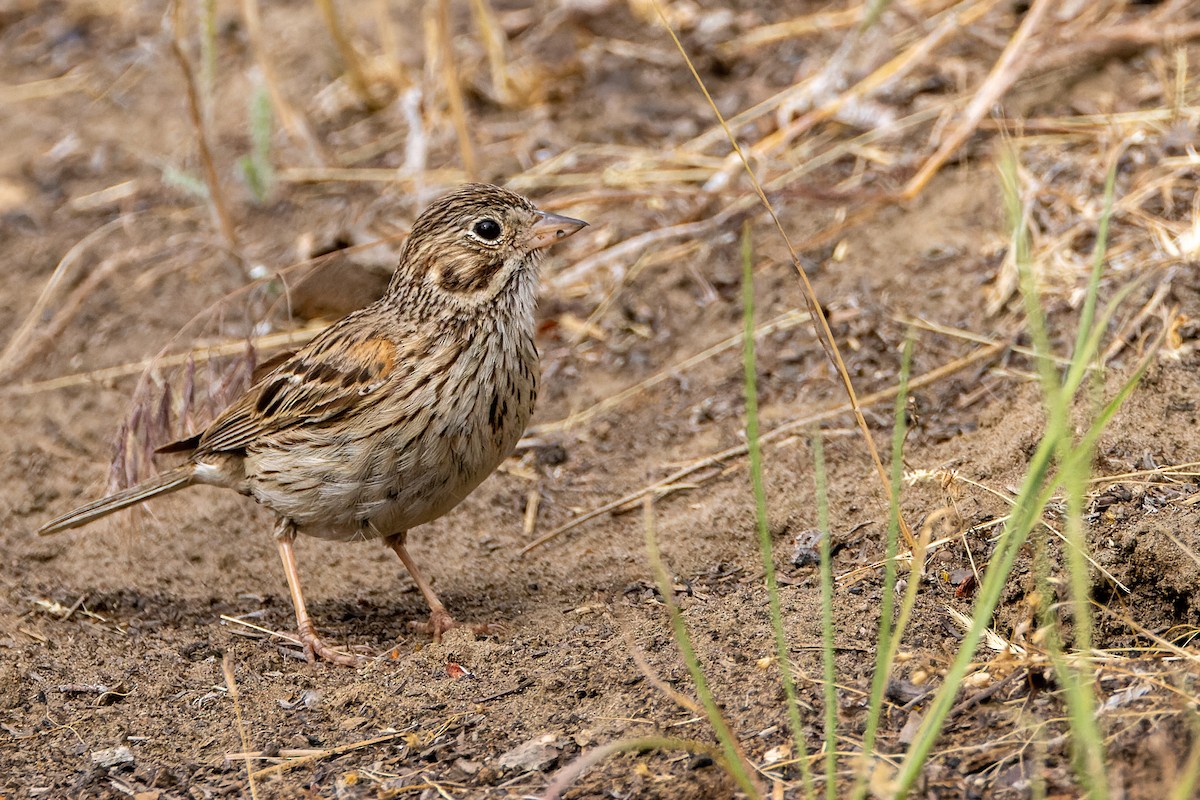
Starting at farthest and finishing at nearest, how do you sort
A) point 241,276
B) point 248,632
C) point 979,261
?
point 241,276 → point 979,261 → point 248,632

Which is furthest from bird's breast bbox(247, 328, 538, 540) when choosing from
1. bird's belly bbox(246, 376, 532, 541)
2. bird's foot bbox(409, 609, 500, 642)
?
bird's foot bbox(409, 609, 500, 642)

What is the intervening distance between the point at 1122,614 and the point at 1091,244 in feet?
Answer: 7.82

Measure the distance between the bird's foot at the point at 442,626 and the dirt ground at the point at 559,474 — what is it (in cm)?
9

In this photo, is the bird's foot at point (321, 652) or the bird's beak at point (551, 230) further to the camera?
the bird's beak at point (551, 230)

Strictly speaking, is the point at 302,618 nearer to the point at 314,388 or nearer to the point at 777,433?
the point at 314,388

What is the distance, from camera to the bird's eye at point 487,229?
444 centimetres

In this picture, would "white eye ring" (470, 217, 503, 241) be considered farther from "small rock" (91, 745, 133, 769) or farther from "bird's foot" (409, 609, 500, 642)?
"small rock" (91, 745, 133, 769)

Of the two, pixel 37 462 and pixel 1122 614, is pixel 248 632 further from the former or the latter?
pixel 1122 614

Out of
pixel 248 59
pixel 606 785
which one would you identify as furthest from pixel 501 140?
pixel 606 785

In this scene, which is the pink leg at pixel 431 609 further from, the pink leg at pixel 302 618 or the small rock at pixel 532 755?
the small rock at pixel 532 755

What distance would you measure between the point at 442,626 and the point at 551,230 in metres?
1.39

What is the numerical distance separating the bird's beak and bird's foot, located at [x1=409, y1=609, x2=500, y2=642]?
129cm

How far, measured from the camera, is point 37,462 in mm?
5797

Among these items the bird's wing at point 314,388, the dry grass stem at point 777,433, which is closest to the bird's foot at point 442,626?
the dry grass stem at point 777,433
